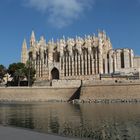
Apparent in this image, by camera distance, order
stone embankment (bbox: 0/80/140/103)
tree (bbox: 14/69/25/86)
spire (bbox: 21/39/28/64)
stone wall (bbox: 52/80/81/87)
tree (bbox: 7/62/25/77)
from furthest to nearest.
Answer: spire (bbox: 21/39/28/64) < tree (bbox: 7/62/25/77) < tree (bbox: 14/69/25/86) < stone wall (bbox: 52/80/81/87) < stone embankment (bbox: 0/80/140/103)

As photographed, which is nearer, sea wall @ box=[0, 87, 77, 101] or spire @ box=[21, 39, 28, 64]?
sea wall @ box=[0, 87, 77, 101]

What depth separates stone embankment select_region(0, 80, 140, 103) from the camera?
199 feet

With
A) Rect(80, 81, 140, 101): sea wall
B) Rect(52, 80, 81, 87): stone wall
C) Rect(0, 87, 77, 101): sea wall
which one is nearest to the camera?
Rect(80, 81, 140, 101): sea wall

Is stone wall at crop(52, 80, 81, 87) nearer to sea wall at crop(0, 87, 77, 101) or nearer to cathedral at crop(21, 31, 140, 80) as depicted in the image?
sea wall at crop(0, 87, 77, 101)

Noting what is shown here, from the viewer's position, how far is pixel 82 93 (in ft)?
215

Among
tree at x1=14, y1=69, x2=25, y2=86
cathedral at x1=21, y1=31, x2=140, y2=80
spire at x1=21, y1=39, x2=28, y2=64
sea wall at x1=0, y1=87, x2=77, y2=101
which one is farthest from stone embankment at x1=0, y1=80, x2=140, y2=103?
spire at x1=21, y1=39, x2=28, y2=64

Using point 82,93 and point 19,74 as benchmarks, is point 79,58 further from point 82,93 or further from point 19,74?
point 82,93

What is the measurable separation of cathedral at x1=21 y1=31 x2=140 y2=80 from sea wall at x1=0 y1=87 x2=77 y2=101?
15415mm

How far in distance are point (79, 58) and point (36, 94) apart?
2506 centimetres

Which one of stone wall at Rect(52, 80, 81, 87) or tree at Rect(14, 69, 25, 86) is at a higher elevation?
tree at Rect(14, 69, 25, 86)

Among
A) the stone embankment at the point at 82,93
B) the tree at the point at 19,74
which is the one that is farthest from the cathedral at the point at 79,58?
the stone embankment at the point at 82,93

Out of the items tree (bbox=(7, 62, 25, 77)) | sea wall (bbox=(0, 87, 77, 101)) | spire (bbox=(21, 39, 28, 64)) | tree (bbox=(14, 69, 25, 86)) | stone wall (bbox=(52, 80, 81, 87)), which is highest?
spire (bbox=(21, 39, 28, 64))

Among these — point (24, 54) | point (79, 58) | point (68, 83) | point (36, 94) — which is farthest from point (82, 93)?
point (24, 54)

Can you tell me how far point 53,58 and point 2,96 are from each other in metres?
31.4
